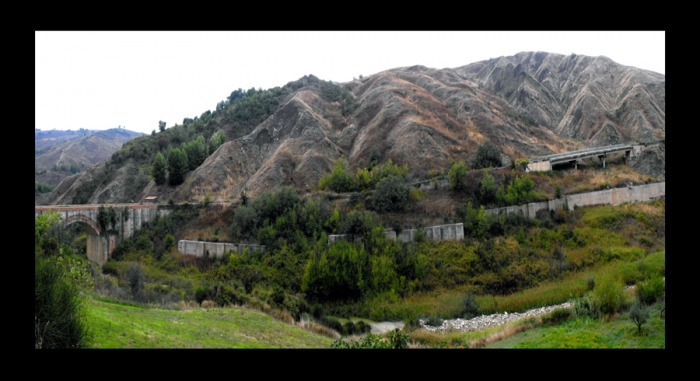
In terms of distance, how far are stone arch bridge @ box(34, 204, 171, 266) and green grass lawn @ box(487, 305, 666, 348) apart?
21.4 m

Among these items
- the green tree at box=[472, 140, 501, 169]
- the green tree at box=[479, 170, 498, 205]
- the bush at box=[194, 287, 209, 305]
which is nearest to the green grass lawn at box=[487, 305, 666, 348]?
the bush at box=[194, 287, 209, 305]

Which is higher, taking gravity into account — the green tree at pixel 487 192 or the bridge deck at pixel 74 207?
the green tree at pixel 487 192

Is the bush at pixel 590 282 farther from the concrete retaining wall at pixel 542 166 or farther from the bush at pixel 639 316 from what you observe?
the concrete retaining wall at pixel 542 166

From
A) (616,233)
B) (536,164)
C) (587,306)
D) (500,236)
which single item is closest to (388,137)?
(536,164)

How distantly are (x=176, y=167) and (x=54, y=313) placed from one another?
29269 millimetres

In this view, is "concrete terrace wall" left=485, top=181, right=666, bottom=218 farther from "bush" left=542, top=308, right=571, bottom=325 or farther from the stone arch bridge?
the stone arch bridge

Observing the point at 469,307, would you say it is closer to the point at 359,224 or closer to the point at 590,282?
the point at 590,282

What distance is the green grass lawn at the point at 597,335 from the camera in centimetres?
532

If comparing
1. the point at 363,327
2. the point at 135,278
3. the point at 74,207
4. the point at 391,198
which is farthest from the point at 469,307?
the point at 74,207

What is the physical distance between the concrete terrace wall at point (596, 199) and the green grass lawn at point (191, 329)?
13.6 meters

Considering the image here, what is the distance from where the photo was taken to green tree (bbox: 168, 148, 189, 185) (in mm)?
32344

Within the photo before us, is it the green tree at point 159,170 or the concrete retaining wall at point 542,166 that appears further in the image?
the green tree at point 159,170

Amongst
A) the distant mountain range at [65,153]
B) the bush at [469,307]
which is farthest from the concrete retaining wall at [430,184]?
the distant mountain range at [65,153]
